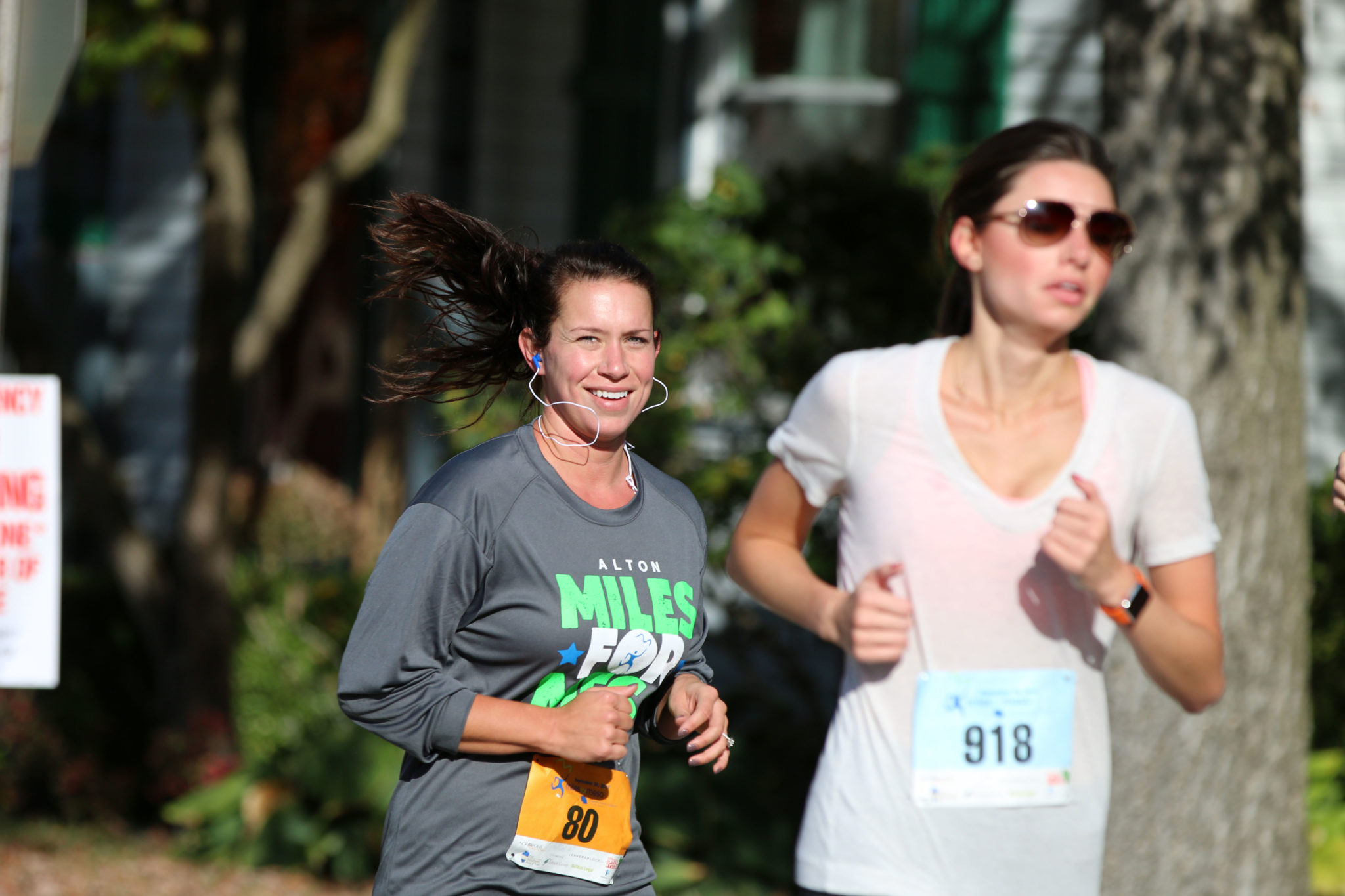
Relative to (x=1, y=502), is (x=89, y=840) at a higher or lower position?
lower

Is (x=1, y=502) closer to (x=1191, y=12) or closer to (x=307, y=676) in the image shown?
(x=307, y=676)

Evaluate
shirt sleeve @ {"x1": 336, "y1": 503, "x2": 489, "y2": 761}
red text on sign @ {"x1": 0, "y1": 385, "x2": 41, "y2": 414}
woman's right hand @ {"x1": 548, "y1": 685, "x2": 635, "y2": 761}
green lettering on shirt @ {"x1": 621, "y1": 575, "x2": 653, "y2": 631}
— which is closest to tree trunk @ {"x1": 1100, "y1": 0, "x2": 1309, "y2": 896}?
green lettering on shirt @ {"x1": 621, "y1": 575, "x2": 653, "y2": 631}

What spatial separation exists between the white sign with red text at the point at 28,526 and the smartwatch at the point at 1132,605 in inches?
109

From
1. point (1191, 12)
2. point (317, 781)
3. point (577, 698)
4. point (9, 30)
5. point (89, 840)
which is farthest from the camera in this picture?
point (89, 840)

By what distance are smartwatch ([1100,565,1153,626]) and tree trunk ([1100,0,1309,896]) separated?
1.94m

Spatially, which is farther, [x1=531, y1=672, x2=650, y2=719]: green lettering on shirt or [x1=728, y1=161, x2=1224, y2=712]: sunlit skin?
[x1=728, y1=161, x2=1224, y2=712]: sunlit skin

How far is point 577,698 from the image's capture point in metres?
2.11

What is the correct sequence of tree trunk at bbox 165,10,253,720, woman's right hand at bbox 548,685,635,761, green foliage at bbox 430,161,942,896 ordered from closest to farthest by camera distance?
1. woman's right hand at bbox 548,685,635,761
2. green foliage at bbox 430,161,942,896
3. tree trunk at bbox 165,10,253,720

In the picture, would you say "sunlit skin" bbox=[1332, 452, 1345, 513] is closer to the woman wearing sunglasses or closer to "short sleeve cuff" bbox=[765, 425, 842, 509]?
the woman wearing sunglasses

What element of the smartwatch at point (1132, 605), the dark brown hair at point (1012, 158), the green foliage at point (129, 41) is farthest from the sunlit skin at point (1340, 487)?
the green foliage at point (129, 41)

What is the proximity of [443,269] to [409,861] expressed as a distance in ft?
3.24

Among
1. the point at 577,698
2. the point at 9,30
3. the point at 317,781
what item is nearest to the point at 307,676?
the point at 317,781

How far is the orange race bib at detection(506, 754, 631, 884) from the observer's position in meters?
2.18

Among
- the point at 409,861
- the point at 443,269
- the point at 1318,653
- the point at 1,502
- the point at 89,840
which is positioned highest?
the point at 443,269
